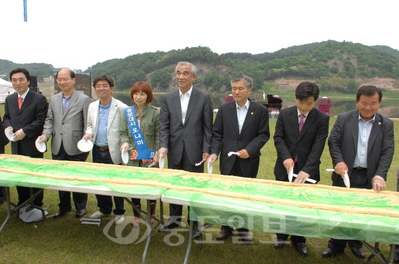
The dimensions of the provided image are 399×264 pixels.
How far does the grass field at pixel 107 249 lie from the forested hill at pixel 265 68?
69.2 m

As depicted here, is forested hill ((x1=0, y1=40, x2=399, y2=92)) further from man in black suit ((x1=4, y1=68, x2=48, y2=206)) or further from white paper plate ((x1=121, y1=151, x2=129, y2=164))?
white paper plate ((x1=121, y1=151, x2=129, y2=164))

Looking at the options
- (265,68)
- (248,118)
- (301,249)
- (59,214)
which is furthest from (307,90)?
(265,68)

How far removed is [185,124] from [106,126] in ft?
3.38

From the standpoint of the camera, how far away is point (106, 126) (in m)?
3.71

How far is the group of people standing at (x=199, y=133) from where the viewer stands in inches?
116

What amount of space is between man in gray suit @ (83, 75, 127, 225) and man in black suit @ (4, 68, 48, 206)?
2.35 ft

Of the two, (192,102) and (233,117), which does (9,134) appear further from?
(233,117)

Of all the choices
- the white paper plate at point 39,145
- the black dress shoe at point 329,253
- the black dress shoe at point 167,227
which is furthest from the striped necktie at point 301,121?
the white paper plate at point 39,145

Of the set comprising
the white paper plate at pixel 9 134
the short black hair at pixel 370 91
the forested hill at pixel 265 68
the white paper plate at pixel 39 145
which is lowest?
the white paper plate at pixel 39 145

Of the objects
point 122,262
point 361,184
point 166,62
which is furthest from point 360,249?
point 166,62

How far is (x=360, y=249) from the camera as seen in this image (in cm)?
307

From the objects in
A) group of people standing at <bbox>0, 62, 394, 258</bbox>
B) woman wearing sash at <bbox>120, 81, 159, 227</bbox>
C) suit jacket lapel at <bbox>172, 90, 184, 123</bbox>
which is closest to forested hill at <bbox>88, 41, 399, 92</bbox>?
group of people standing at <bbox>0, 62, 394, 258</bbox>

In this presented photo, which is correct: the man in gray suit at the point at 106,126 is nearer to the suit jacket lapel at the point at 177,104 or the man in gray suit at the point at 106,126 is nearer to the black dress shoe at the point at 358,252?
the suit jacket lapel at the point at 177,104

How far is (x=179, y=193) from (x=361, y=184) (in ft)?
5.91
